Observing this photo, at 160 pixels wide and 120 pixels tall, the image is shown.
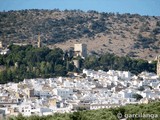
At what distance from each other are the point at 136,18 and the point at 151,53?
67.1 ft

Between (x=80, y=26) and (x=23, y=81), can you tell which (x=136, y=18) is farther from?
(x=23, y=81)

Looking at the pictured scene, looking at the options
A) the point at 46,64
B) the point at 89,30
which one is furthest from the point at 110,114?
the point at 89,30

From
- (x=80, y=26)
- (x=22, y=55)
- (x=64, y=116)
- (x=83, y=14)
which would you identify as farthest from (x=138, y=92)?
(x=83, y=14)

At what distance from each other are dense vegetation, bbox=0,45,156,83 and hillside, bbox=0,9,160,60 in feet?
46.0

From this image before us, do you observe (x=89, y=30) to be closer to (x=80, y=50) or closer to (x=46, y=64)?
(x=80, y=50)

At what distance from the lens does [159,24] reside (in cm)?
11369

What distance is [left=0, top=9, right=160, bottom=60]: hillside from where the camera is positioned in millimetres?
101188

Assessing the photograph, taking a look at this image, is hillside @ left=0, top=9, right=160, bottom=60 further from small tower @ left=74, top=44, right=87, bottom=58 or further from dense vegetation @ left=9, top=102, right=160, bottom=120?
dense vegetation @ left=9, top=102, right=160, bottom=120

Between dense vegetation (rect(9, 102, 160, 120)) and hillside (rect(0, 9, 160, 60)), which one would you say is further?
hillside (rect(0, 9, 160, 60))

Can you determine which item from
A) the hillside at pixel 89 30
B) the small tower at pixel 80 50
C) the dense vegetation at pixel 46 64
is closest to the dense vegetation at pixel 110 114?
the dense vegetation at pixel 46 64

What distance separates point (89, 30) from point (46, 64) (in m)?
35.2

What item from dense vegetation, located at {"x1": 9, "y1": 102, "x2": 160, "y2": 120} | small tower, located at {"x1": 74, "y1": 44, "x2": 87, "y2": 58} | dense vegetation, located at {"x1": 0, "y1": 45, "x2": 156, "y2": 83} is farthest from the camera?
small tower, located at {"x1": 74, "y1": 44, "x2": 87, "y2": 58}

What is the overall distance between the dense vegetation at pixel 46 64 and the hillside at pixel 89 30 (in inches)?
552

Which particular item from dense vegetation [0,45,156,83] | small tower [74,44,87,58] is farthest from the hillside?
dense vegetation [0,45,156,83]
